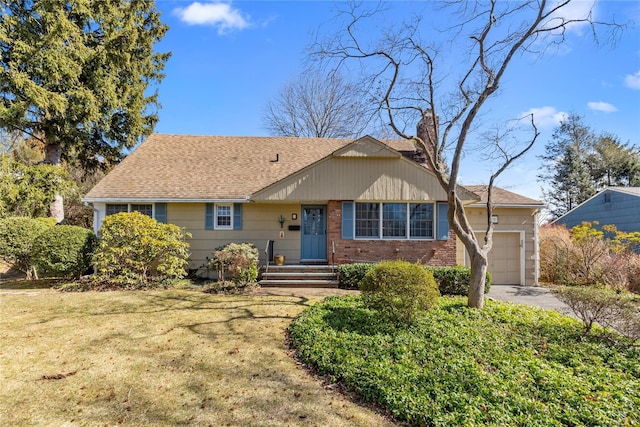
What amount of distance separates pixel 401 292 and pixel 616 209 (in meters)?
16.9

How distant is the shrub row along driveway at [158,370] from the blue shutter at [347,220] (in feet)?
12.9

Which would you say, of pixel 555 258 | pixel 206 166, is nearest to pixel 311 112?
pixel 206 166

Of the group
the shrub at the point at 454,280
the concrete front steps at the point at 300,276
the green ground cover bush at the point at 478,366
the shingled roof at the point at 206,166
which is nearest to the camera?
the green ground cover bush at the point at 478,366

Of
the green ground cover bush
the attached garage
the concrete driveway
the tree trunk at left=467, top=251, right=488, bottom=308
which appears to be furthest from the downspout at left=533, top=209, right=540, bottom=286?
the tree trunk at left=467, top=251, right=488, bottom=308

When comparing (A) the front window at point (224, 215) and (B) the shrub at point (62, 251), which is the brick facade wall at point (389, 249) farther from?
(B) the shrub at point (62, 251)

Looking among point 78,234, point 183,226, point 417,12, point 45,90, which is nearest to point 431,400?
point 417,12

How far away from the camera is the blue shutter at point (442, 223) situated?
10.9m

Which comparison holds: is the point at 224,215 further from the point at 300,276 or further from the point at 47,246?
the point at 47,246

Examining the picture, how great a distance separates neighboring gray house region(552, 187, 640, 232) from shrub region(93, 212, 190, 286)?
19934mm

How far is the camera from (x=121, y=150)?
17297mm

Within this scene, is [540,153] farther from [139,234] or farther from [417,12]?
[139,234]

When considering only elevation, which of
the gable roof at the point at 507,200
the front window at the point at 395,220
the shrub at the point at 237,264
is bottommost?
the shrub at the point at 237,264

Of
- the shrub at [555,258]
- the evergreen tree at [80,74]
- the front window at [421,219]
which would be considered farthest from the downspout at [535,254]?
the evergreen tree at [80,74]

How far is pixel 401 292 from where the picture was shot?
5.94 meters
